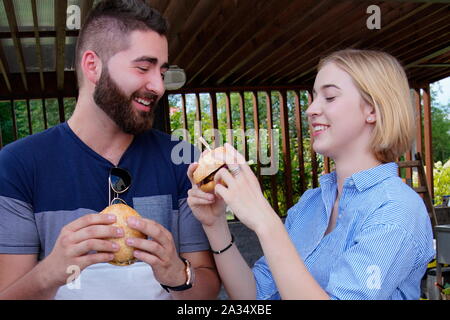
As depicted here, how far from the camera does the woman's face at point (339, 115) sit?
4.99 ft

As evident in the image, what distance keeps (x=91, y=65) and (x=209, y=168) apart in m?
0.49

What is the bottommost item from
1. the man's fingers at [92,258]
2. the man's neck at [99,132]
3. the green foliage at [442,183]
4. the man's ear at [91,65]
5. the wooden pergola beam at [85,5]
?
the green foliage at [442,183]

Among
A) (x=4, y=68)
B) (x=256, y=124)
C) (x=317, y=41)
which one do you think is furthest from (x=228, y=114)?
(x=4, y=68)

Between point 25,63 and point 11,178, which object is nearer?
point 11,178

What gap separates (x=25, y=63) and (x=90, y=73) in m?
5.96

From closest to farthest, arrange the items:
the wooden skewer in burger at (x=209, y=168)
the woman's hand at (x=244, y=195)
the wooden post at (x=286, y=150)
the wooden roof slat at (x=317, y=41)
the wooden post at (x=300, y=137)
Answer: the woman's hand at (x=244, y=195), the wooden skewer in burger at (x=209, y=168), the wooden roof slat at (x=317, y=41), the wooden post at (x=286, y=150), the wooden post at (x=300, y=137)

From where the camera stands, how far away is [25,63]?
7051 millimetres

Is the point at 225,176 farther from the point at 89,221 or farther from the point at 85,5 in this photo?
the point at 85,5

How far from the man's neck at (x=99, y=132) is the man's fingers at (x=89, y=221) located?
36cm

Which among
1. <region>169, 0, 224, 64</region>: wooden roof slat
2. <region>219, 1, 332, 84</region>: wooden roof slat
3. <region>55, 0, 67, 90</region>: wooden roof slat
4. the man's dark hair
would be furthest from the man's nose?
<region>219, 1, 332, 84</region>: wooden roof slat

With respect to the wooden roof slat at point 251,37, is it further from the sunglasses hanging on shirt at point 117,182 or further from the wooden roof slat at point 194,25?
the sunglasses hanging on shirt at point 117,182

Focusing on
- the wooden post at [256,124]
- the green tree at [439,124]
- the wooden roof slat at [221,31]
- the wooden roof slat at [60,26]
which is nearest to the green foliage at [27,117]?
the wooden roof slat at [60,26]
